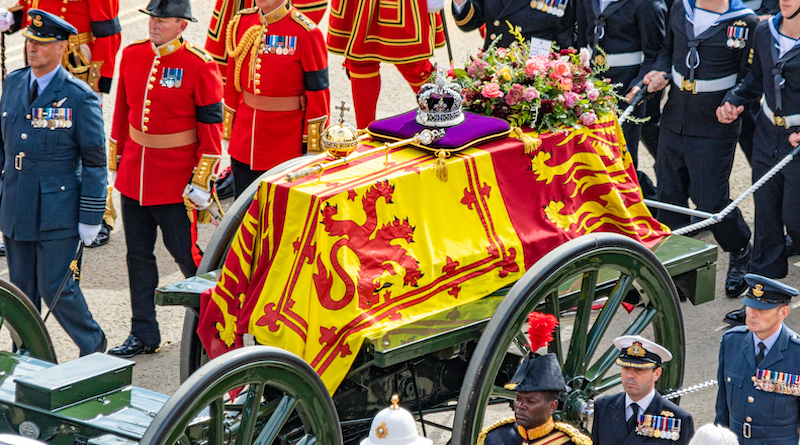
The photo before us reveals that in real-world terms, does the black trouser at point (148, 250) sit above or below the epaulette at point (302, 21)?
below

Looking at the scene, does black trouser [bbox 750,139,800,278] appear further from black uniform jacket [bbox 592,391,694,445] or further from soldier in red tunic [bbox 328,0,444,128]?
black uniform jacket [bbox 592,391,694,445]

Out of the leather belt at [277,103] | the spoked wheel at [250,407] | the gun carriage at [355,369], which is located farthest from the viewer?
the leather belt at [277,103]

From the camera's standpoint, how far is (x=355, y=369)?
14.9 feet

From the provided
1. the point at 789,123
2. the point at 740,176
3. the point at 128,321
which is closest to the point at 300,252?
the point at 128,321

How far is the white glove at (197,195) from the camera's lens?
640 centimetres

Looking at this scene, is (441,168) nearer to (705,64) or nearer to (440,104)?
(440,104)

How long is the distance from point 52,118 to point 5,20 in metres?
2.45

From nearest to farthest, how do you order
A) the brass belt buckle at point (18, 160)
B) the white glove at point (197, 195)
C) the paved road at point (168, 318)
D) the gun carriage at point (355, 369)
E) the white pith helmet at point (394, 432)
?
the white pith helmet at point (394, 432) < the gun carriage at point (355, 369) < the brass belt buckle at point (18, 160) < the paved road at point (168, 318) < the white glove at point (197, 195)

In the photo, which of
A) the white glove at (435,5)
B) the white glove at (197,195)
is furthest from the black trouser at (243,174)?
the white glove at (435,5)

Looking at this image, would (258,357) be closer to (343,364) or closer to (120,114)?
(343,364)

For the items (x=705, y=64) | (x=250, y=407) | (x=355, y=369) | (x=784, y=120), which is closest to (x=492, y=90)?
(x=355, y=369)

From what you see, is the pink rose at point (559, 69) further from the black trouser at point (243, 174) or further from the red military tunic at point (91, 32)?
the red military tunic at point (91, 32)

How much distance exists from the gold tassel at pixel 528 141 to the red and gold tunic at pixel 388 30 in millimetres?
3151

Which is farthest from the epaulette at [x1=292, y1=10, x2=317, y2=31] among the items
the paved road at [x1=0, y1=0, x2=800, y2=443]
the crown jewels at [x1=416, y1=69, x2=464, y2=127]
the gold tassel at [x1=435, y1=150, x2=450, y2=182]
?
the gold tassel at [x1=435, y1=150, x2=450, y2=182]
